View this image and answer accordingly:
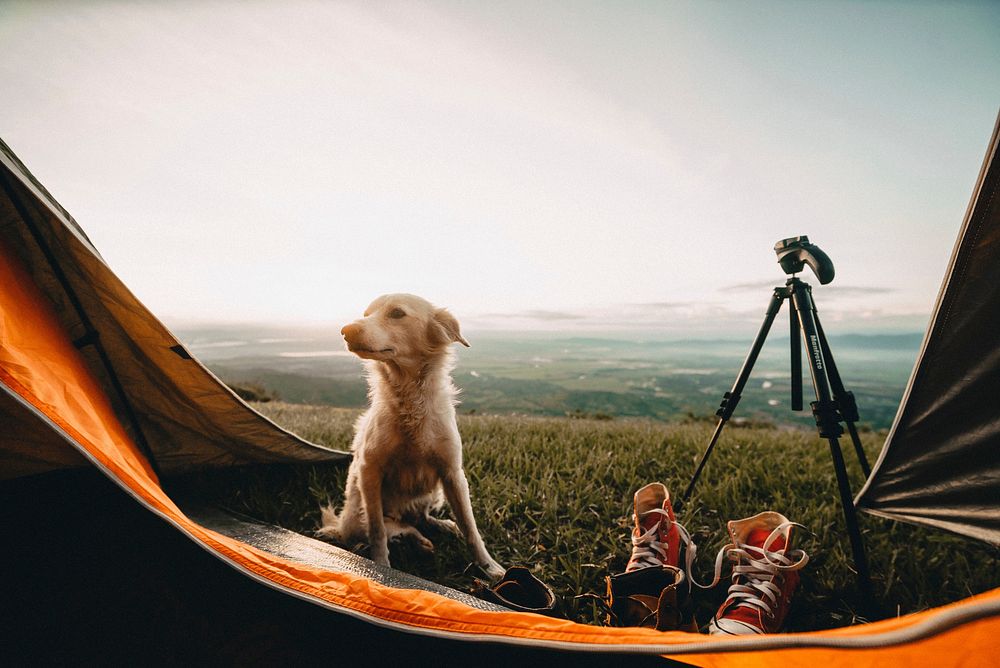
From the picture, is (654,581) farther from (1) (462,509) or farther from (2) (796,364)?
(2) (796,364)

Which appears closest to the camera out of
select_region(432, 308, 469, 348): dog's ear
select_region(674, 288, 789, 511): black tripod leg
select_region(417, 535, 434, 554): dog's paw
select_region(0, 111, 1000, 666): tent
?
Answer: select_region(0, 111, 1000, 666): tent

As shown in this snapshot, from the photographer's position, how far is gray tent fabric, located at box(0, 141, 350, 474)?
1844mm

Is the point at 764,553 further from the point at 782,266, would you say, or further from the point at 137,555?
the point at 137,555

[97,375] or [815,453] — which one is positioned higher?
[97,375]

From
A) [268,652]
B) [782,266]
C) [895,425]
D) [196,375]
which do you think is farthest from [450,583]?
[895,425]

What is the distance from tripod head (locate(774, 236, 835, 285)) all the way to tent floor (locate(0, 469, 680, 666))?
1809mm

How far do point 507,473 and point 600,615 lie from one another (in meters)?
1.60

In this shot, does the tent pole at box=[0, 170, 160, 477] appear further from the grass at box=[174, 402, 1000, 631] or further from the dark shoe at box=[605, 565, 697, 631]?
the dark shoe at box=[605, 565, 697, 631]

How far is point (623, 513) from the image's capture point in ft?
8.96

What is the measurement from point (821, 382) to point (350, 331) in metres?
2.50

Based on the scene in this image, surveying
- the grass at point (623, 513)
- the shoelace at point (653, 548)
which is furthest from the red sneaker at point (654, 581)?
the grass at point (623, 513)

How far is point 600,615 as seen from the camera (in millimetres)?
1835

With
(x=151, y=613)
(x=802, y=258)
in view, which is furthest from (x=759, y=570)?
(x=151, y=613)

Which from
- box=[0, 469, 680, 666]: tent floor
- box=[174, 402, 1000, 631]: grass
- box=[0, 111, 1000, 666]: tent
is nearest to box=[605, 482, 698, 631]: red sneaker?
box=[174, 402, 1000, 631]: grass
